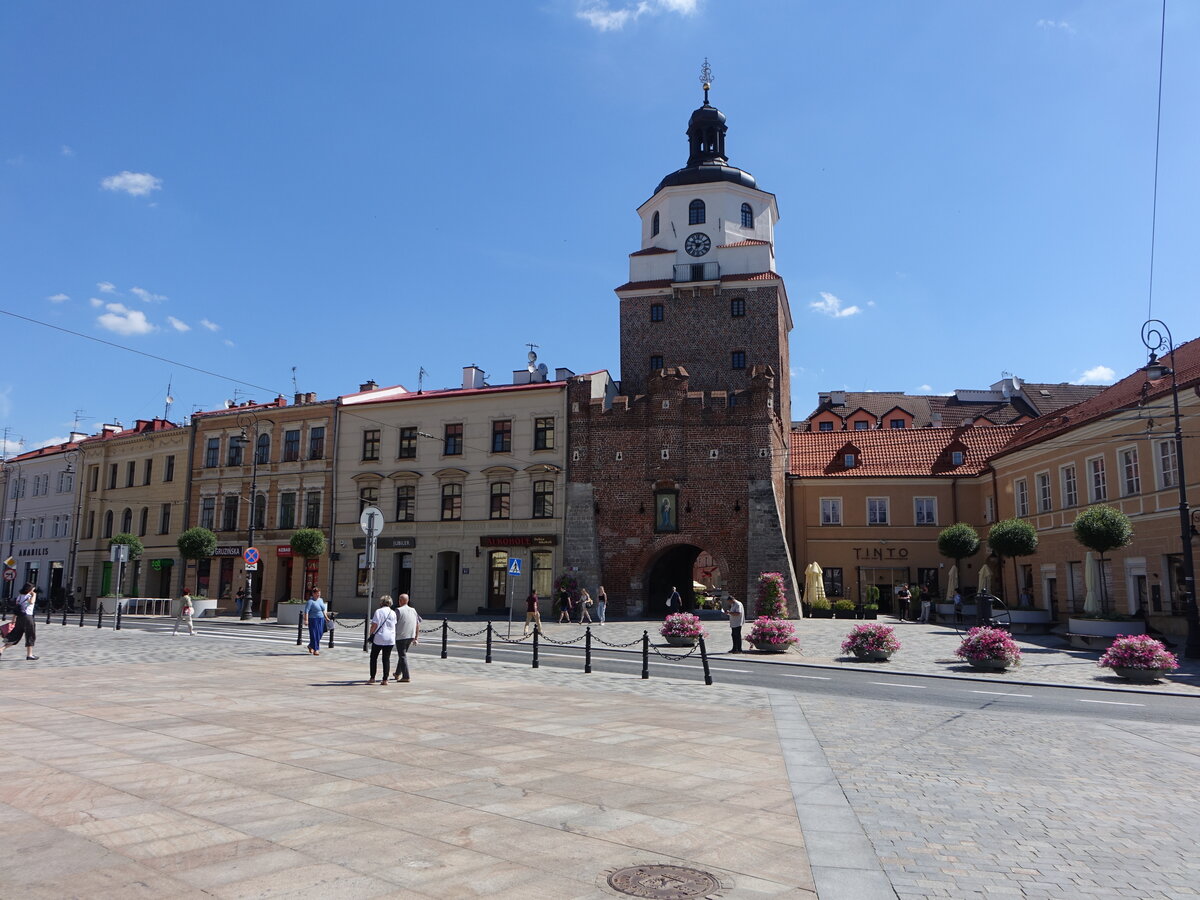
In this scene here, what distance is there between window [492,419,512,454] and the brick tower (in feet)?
10.3

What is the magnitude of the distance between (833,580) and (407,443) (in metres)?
22.2

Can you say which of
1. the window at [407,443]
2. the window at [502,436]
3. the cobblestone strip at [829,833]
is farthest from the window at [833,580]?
the cobblestone strip at [829,833]

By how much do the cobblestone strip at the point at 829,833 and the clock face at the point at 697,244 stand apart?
37611 mm

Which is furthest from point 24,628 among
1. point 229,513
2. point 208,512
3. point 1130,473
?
point 1130,473

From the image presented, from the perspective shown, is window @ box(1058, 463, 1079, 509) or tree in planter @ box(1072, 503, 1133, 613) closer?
tree in planter @ box(1072, 503, 1133, 613)

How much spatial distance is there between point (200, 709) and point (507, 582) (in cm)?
2768

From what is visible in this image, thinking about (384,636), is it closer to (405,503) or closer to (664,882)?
(664,882)

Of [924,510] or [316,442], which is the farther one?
[316,442]

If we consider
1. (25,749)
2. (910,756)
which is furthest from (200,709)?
(910,756)

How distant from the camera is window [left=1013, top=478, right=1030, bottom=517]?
3588 cm

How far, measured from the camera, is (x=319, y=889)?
4.86m

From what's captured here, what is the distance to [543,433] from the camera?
131 ft

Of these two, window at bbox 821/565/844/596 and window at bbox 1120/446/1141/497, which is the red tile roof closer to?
window at bbox 821/565/844/596

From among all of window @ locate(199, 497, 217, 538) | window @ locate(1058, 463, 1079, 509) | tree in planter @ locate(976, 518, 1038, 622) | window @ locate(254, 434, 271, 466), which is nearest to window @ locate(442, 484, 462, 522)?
Answer: window @ locate(254, 434, 271, 466)
